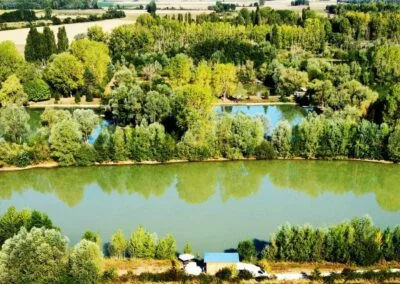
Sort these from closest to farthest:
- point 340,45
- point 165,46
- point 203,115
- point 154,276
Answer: point 154,276, point 203,115, point 165,46, point 340,45

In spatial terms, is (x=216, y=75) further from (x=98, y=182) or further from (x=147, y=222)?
(x=147, y=222)

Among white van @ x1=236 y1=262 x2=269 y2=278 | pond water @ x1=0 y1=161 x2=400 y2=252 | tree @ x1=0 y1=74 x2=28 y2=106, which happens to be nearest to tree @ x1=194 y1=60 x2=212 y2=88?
tree @ x1=0 y1=74 x2=28 y2=106

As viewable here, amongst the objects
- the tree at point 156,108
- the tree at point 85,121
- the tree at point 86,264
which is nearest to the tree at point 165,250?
the tree at point 86,264

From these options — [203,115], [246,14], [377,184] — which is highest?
[246,14]

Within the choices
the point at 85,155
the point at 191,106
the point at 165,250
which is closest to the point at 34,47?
the point at 191,106

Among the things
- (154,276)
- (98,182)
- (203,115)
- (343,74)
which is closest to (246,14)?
(343,74)

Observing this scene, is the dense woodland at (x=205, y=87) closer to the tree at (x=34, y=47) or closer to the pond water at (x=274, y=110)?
the tree at (x=34, y=47)

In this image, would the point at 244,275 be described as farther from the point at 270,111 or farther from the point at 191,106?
the point at 270,111
